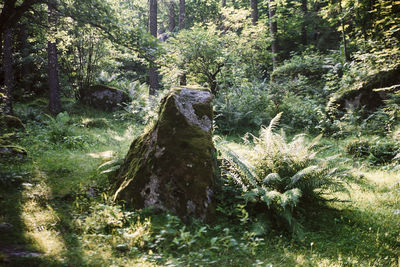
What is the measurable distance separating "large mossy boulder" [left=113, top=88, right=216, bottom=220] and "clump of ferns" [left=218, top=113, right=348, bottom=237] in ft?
1.77

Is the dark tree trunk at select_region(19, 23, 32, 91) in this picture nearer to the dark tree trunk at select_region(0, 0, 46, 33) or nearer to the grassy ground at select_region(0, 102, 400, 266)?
the dark tree trunk at select_region(0, 0, 46, 33)

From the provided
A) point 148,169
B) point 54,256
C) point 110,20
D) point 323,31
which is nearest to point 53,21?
point 110,20

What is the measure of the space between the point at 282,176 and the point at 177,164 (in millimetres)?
1772

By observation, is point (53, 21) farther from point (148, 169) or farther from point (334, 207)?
point (334, 207)

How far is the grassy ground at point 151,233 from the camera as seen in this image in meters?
2.82

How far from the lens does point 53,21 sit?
6082mm

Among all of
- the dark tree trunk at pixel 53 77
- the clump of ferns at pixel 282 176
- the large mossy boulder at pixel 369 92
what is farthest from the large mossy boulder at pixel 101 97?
the clump of ferns at pixel 282 176

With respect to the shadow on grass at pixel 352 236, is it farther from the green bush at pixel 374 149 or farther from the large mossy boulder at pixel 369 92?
the large mossy boulder at pixel 369 92

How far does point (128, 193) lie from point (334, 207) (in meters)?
3.36

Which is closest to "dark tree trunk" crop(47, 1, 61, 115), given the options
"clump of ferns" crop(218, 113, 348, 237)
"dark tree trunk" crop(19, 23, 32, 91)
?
"dark tree trunk" crop(19, 23, 32, 91)

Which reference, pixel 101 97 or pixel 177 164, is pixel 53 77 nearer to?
pixel 101 97

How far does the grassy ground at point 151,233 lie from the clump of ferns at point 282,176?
280 mm

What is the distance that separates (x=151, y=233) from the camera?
10.8 feet

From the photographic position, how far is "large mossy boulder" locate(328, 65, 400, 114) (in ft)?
27.9
